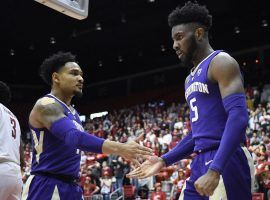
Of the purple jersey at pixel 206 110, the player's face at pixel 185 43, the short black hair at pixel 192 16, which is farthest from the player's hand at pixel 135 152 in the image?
the short black hair at pixel 192 16

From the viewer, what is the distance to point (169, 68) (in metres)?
30.0

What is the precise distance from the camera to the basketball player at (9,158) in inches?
171

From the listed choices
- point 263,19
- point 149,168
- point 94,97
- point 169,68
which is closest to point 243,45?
point 263,19

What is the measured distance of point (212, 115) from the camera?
3459mm

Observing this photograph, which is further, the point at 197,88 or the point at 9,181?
the point at 9,181

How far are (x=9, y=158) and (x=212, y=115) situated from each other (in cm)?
188

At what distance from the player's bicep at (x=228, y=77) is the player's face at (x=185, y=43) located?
1.00 ft

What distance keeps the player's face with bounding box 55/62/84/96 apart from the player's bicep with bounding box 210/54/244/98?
1684 millimetres

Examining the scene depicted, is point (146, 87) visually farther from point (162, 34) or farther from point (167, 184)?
point (167, 184)

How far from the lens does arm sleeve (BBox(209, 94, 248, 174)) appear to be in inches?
122

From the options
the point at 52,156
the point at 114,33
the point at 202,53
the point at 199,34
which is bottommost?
the point at 52,156

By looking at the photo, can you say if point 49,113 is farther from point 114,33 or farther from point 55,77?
point 114,33

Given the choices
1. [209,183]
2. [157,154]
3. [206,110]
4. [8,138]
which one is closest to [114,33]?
[157,154]

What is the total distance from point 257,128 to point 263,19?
1022cm
